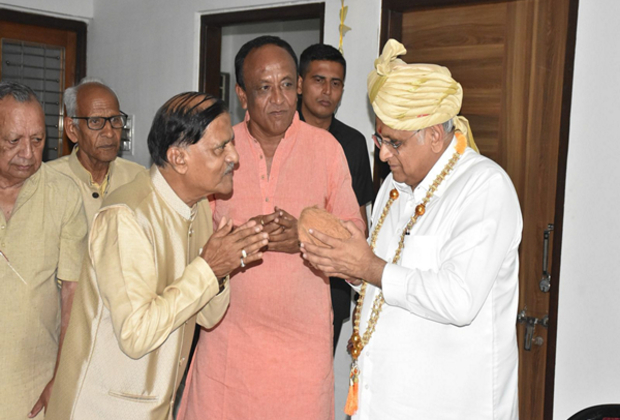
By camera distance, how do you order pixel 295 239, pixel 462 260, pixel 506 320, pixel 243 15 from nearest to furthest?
pixel 462 260 < pixel 506 320 < pixel 295 239 < pixel 243 15

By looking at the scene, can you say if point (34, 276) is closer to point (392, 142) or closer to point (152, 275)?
point (152, 275)

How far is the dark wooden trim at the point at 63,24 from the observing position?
5.34 metres

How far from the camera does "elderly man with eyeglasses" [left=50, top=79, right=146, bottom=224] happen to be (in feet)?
10.1

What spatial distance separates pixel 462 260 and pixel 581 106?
5.23 ft

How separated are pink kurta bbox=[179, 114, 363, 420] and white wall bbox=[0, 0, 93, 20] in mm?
3866

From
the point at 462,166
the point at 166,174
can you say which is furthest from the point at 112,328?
the point at 462,166

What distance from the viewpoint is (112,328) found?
A: 1.88 metres

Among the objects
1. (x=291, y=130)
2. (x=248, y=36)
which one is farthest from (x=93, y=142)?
(x=248, y=36)

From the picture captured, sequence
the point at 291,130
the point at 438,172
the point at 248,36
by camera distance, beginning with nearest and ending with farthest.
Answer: the point at 438,172 → the point at 291,130 → the point at 248,36

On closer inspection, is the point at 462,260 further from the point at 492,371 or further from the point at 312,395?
the point at 312,395

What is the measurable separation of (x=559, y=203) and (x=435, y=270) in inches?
56.1

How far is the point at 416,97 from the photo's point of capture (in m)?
1.89

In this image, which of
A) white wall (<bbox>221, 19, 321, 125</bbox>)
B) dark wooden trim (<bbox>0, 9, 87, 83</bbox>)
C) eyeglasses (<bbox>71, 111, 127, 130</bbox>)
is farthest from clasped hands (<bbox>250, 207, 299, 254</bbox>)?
dark wooden trim (<bbox>0, 9, 87, 83</bbox>)

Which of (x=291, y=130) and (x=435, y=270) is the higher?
(x=291, y=130)
